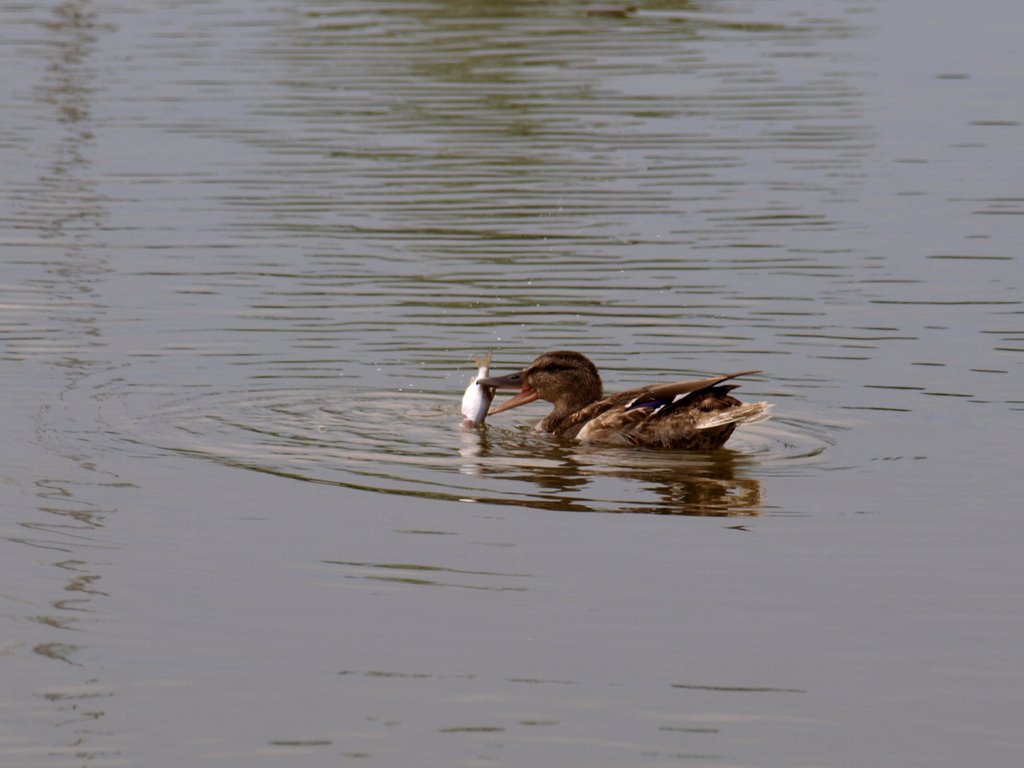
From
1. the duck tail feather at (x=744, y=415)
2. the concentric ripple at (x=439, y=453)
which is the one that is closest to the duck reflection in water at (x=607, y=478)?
the concentric ripple at (x=439, y=453)

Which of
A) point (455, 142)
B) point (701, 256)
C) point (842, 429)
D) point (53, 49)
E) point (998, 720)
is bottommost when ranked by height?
point (998, 720)

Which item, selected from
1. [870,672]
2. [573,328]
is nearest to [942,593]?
[870,672]

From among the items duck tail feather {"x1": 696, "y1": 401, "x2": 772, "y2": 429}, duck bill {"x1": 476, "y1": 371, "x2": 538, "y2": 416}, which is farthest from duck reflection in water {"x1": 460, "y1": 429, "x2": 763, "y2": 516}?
duck bill {"x1": 476, "y1": 371, "x2": 538, "y2": 416}

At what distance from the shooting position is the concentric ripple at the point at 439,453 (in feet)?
36.5

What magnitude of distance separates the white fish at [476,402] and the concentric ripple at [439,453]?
0.08 m

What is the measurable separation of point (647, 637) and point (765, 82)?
2095 cm

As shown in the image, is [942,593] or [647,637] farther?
[942,593]

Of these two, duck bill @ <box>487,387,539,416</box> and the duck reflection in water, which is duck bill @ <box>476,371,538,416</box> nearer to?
duck bill @ <box>487,387,539,416</box>

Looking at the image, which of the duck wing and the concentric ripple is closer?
the concentric ripple

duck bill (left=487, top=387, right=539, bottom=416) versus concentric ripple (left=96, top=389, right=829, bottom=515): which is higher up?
duck bill (left=487, top=387, right=539, bottom=416)

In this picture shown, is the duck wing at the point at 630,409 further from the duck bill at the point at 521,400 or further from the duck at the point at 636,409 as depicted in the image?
the duck bill at the point at 521,400

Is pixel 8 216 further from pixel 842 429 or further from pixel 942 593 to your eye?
pixel 942 593

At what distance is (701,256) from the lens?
1794cm

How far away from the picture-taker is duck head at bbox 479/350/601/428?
1312 centimetres
